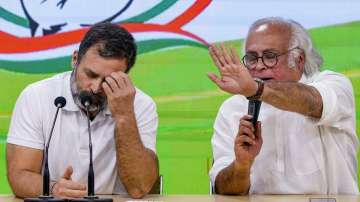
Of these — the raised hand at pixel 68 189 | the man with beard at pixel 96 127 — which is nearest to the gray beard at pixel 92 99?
the man with beard at pixel 96 127

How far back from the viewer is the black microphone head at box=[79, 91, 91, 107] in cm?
295

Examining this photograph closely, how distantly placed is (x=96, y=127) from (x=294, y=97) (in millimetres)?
849

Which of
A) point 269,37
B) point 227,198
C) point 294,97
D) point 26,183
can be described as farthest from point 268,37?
point 26,183

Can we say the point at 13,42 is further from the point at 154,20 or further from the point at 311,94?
the point at 311,94

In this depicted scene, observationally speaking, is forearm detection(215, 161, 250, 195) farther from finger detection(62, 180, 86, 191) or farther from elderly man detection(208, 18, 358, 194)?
finger detection(62, 180, 86, 191)

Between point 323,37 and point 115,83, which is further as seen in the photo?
point 323,37

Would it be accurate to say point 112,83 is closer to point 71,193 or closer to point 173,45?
point 71,193

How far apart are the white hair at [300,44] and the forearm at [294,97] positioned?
0.93ft

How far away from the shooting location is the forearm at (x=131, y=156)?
3.05 metres

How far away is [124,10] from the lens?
13.0ft

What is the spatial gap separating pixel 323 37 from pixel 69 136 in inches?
61.1

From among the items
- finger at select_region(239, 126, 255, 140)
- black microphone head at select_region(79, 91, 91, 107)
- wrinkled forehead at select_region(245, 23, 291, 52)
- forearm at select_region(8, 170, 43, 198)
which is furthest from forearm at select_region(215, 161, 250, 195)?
forearm at select_region(8, 170, 43, 198)

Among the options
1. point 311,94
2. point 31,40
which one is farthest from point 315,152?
point 31,40

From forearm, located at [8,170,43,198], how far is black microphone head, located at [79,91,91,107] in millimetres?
343
